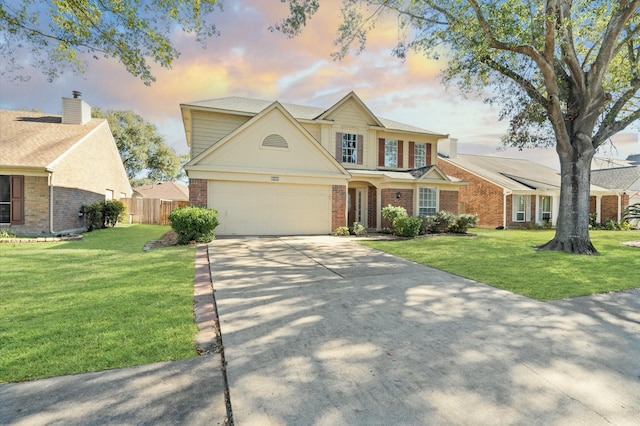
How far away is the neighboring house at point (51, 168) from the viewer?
13062 mm

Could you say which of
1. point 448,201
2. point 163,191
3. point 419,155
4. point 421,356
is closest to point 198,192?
point 421,356

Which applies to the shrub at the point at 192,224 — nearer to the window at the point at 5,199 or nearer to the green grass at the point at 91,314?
the green grass at the point at 91,314

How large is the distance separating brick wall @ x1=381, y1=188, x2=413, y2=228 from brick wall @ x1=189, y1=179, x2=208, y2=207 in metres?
8.97

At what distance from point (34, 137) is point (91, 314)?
16.4 m

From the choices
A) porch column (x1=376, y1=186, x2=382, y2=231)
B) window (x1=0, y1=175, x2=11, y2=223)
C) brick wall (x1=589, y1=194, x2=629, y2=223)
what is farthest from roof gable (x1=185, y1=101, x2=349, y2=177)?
brick wall (x1=589, y1=194, x2=629, y2=223)

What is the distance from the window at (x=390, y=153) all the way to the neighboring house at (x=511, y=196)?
7408mm

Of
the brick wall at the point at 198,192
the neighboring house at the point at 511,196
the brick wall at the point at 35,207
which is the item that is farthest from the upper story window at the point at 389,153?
the brick wall at the point at 35,207

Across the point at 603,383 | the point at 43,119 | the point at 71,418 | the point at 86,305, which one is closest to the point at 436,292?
the point at 603,383

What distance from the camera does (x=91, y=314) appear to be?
4.20m

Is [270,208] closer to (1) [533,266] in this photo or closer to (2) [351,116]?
(2) [351,116]

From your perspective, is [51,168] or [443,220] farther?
[443,220]

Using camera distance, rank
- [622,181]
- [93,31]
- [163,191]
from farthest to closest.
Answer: [163,191], [622,181], [93,31]

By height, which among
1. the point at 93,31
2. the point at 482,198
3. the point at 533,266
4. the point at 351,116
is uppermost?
the point at 351,116

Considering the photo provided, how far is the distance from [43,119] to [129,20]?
53.0 ft
